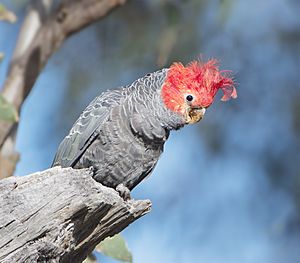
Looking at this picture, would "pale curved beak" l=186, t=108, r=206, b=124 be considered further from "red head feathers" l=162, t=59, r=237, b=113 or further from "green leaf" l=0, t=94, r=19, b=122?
"green leaf" l=0, t=94, r=19, b=122

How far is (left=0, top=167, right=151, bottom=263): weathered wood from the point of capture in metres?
1.88

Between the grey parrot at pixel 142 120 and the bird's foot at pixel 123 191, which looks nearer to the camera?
the bird's foot at pixel 123 191

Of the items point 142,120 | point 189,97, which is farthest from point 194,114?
point 142,120

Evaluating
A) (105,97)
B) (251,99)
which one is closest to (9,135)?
(105,97)

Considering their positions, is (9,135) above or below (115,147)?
above

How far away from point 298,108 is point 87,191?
2698 millimetres

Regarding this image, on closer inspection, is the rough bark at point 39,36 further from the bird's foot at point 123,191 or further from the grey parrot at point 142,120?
A: the bird's foot at point 123,191

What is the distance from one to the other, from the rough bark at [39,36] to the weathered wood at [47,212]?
3.51ft

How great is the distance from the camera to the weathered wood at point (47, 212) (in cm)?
188

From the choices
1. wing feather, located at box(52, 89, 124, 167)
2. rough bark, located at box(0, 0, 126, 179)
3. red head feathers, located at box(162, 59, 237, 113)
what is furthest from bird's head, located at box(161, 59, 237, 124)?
rough bark, located at box(0, 0, 126, 179)

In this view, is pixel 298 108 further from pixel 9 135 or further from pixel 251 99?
pixel 9 135

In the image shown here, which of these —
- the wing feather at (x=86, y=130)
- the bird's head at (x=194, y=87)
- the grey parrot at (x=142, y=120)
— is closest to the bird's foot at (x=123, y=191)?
the grey parrot at (x=142, y=120)

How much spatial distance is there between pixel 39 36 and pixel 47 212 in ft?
4.58

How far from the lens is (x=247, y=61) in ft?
14.5
